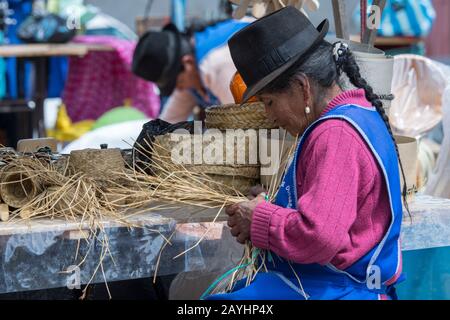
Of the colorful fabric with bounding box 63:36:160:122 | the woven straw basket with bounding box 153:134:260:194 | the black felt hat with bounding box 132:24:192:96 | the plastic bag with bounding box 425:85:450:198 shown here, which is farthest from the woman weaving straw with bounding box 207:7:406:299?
the colorful fabric with bounding box 63:36:160:122

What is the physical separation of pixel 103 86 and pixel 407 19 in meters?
2.91

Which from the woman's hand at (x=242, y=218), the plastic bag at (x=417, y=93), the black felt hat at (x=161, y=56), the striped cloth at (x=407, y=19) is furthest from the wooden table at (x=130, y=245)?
the striped cloth at (x=407, y=19)

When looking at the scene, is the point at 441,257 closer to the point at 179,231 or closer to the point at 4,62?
the point at 179,231

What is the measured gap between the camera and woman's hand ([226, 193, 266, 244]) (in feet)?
6.84

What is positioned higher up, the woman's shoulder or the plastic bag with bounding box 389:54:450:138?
the woman's shoulder

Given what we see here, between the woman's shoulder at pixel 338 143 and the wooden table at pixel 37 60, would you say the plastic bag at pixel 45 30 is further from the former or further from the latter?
the woman's shoulder at pixel 338 143

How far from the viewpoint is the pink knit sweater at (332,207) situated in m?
1.86

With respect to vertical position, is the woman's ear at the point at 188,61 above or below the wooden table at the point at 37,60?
above

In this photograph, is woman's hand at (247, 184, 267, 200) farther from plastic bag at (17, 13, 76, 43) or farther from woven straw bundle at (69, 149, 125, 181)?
plastic bag at (17, 13, 76, 43)

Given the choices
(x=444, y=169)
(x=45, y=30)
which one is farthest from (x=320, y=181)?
(x=45, y=30)

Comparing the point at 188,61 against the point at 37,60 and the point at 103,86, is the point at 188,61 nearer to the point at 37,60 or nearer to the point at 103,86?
the point at 37,60

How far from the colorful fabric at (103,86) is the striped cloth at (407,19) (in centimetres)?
227

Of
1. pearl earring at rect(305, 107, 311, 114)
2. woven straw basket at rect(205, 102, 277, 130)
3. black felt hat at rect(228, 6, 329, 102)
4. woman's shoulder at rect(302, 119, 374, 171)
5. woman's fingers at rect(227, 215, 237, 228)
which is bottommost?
woman's fingers at rect(227, 215, 237, 228)
